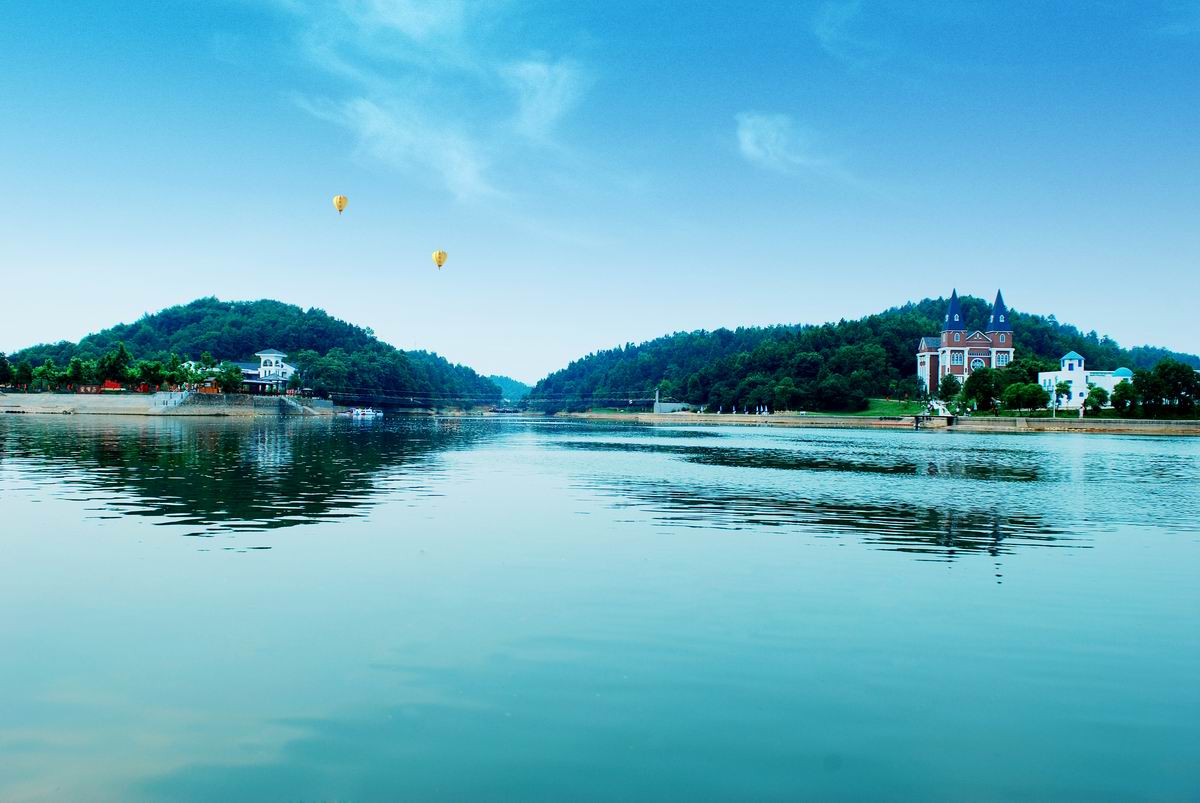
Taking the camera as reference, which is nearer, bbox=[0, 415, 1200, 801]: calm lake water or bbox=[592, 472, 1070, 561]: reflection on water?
bbox=[0, 415, 1200, 801]: calm lake water

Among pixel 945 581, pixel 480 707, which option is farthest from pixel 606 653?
pixel 945 581

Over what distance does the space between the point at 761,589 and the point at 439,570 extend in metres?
5.51

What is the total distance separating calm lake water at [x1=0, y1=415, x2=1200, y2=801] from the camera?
7309 mm

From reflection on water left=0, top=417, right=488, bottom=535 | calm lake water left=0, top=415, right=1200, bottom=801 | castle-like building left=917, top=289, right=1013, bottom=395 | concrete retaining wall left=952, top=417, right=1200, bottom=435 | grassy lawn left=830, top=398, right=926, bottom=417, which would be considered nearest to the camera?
calm lake water left=0, top=415, right=1200, bottom=801

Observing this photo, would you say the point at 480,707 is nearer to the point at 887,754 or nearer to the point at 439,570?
the point at 887,754

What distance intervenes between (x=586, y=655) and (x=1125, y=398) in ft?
426

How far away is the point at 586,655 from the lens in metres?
10.5

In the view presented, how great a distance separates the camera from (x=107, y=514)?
851 inches

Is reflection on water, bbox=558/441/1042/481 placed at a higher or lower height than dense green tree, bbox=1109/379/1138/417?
lower

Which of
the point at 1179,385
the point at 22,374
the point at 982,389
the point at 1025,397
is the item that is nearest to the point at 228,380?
the point at 22,374

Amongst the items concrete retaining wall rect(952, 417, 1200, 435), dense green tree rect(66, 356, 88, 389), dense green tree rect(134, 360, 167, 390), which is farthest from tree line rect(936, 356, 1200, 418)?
dense green tree rect(66, 356, 88, 389)

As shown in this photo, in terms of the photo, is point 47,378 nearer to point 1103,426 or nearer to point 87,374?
point 87,374

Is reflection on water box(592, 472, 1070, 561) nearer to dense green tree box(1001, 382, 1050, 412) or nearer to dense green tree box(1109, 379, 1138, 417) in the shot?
dense green tree box(1109, 379, 1138, 417)

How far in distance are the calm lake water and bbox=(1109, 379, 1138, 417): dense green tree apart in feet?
359
